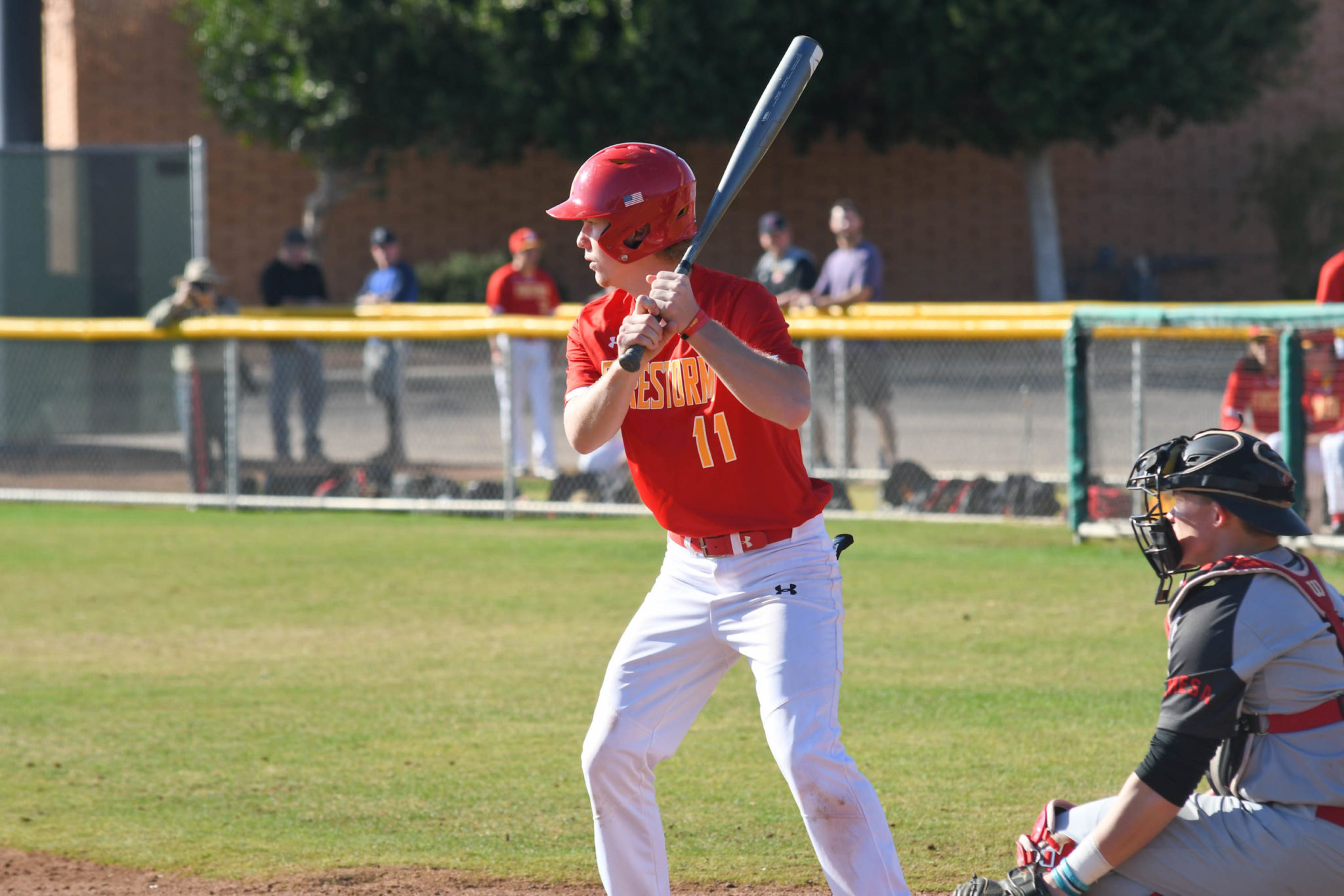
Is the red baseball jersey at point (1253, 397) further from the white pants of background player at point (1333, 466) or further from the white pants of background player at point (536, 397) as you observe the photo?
the white pants of background player at point (536, 397)

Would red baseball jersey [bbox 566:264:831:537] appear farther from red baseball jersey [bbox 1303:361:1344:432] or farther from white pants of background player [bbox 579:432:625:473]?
white pants of background player [bbox 579:432:625:473]

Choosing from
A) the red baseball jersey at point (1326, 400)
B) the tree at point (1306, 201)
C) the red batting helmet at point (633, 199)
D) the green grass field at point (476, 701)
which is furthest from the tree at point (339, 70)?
the red batting helmet at point (633, 199)

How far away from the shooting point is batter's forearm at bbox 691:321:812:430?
3668 mm

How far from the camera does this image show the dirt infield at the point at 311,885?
4844 millimetres

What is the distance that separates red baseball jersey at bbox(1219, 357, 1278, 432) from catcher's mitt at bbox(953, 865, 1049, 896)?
23.2 feet

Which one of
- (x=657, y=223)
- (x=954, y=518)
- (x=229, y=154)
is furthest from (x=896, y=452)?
(x=229, y=154)

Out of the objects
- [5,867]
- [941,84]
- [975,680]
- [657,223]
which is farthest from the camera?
[941,84]

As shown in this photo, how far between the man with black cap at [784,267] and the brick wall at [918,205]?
1989 cm

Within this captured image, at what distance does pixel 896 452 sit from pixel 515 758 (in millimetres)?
7112

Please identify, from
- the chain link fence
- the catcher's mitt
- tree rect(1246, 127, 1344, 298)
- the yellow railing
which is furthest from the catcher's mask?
tree rect(1246, 127, 1344, 298)

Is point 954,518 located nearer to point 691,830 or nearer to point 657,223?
point 691,830

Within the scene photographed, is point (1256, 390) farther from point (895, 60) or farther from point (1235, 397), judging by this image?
point (895, 60)

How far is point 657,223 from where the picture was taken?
13.0 feet

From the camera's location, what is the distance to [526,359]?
13.5 meters
